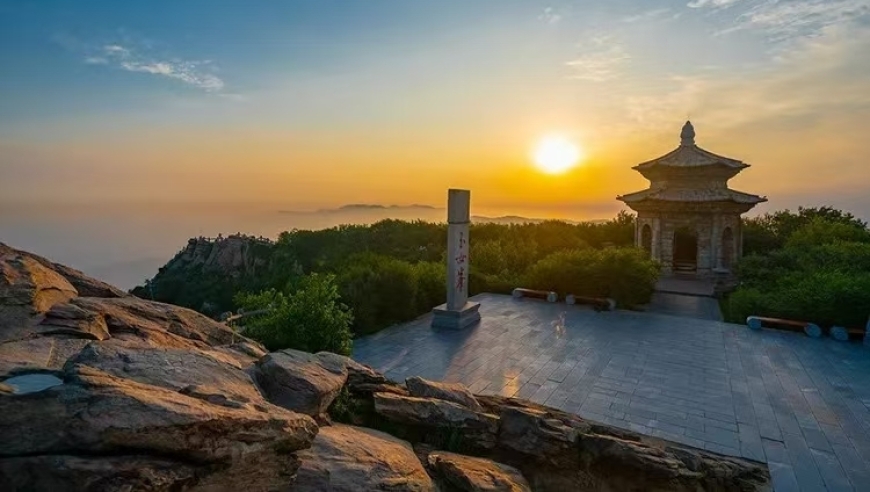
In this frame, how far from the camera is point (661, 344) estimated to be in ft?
32.7

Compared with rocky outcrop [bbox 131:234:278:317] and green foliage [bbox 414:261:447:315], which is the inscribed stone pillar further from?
rocky outcrop [bbox 131:234:278:317]

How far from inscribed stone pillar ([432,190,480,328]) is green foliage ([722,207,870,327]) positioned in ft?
22.5

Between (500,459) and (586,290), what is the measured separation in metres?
9.83

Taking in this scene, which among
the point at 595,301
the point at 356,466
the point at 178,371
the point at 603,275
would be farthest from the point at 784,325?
the point at 178,371

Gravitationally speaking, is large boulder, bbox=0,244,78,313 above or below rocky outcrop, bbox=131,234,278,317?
above

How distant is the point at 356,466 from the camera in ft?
11.9

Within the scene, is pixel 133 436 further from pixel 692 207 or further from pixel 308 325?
pixel 692 207

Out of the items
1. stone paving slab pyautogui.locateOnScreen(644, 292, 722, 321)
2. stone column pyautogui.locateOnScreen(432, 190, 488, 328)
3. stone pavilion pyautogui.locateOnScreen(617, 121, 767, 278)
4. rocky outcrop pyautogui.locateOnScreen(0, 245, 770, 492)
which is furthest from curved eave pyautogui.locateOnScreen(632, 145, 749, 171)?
A: rocky outcrop pyautogui.locateOnScreen(0, 245, 770, 492)

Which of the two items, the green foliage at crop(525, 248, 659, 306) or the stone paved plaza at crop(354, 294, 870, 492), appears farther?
the green foliage at crop(525, 248, 659, 306)

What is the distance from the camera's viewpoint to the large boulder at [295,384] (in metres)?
4.09

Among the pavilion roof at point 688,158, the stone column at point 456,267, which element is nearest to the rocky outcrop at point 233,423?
the stone column at point 456,267

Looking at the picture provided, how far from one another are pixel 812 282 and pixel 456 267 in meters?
8.39

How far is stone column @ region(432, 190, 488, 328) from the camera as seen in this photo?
439 inches

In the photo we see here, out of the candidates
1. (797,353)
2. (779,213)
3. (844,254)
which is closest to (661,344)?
(797,353)
